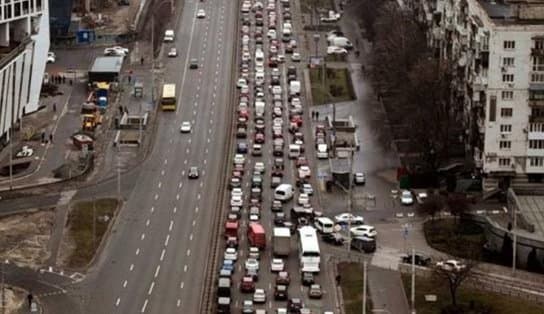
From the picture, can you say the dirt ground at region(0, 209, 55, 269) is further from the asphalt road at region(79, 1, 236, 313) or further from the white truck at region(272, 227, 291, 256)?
the white truck at region(272, 227, 291, 256)

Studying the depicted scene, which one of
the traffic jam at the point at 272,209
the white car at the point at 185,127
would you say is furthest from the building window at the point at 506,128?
the white car at the point at 185,127

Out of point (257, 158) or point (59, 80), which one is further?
point (59, 80)

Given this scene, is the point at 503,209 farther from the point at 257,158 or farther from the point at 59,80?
the point at 59,80

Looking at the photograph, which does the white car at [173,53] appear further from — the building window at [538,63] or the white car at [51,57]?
the building window at [538,63]

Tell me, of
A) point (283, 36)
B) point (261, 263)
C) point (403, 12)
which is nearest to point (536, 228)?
point (261, 263)

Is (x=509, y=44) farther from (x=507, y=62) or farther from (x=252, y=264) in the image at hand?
(x=252, y=264)

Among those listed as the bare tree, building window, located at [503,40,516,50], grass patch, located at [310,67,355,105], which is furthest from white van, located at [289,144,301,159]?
the bare tree

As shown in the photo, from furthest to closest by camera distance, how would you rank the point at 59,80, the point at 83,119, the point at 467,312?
the point at 59,80 < the point at 83,119 < the point at 467,312
